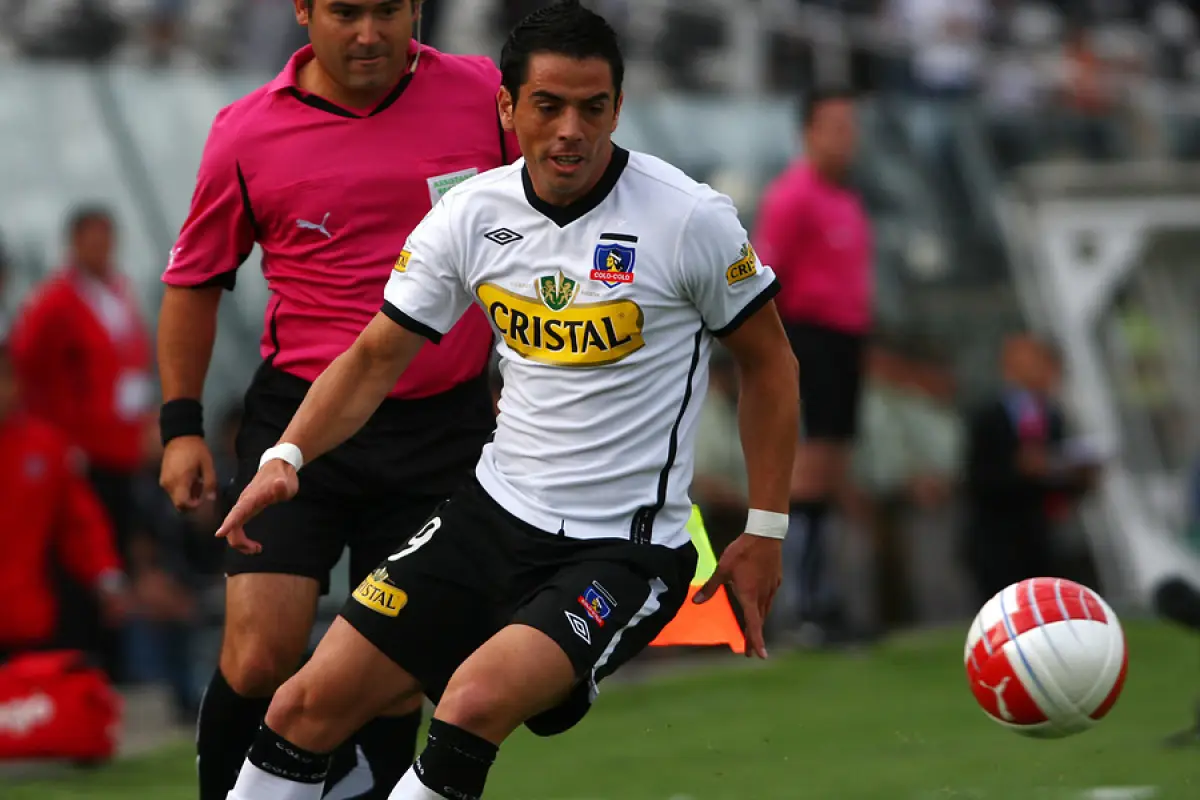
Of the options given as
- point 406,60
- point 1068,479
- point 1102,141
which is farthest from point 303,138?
point 1102,141

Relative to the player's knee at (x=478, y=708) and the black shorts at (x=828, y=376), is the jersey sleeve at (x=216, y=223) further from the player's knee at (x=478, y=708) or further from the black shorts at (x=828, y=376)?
the black shorts at (x=828, y=376)

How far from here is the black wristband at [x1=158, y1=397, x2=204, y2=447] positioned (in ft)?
19.9

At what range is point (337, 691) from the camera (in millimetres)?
5047

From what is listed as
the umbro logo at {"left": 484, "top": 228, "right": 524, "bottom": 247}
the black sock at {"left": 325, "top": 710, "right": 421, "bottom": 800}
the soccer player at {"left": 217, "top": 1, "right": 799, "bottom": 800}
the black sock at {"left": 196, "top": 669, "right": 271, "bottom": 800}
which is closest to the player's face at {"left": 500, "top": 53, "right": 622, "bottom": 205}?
the soccer player at {"left": 217, "top": 1, "right": 799, "bottom": 800}

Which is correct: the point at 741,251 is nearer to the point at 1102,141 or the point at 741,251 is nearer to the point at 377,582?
the point at 377,582

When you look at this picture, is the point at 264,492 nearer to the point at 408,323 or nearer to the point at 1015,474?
the point at 408,323

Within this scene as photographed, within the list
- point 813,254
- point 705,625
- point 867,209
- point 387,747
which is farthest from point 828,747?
point 867,209

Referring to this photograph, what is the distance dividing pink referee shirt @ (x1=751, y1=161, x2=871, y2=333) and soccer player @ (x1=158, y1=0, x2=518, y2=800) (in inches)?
179

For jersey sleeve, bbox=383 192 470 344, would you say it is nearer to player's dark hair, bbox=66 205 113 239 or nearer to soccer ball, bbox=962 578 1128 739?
soccer ball, bbox=962 578 1128 739

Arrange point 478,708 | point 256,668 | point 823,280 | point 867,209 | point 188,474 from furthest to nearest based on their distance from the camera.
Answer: point 867,209
point 823,280
point 188,474
point 256,668
point 478,708

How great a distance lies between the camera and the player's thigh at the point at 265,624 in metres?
5.70

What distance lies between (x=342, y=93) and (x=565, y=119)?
43.1 inches

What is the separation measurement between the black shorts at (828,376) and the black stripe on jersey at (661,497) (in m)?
5.31

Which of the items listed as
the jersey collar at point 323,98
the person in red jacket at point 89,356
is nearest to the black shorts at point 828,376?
the person in red jacket at point 89,356
